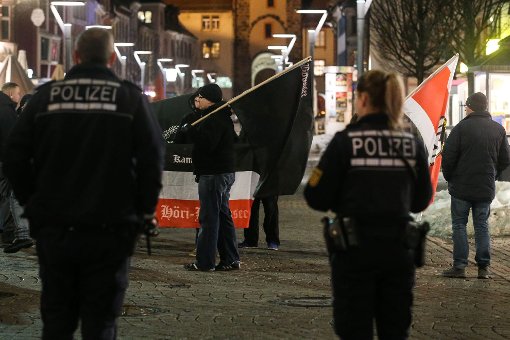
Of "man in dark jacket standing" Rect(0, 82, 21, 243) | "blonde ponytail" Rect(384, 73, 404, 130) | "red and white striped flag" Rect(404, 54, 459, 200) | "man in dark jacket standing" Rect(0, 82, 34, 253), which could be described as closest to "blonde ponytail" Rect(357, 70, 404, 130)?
"blonde ponytail" Rect(384, 73, 404, 130)

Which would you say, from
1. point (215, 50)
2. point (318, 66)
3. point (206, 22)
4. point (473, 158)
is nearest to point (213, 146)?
point (473, 158)

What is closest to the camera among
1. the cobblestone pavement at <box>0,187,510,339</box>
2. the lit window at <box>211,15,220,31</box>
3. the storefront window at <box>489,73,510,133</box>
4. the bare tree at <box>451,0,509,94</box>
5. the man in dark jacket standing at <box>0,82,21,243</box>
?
the cobblestone pavement at <box>0,187,510,339</box>

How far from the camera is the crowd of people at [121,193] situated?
5988 mm

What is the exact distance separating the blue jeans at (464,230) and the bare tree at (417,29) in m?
31.7

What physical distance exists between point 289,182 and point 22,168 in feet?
29.1

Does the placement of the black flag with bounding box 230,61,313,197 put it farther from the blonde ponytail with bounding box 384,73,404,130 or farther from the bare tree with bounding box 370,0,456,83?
the bare tree with bounding box 370,0,456,83

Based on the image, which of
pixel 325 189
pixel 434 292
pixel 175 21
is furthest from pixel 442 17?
pixel 175 21

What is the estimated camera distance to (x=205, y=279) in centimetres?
1288

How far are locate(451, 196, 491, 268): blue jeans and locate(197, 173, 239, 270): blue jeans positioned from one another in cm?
225

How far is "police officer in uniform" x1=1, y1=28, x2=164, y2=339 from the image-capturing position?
598cm

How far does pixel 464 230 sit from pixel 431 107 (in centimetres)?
176

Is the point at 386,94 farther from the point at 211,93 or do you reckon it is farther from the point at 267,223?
the point at 267,223

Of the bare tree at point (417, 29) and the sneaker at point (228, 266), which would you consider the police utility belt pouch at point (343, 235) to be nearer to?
the sneaker at point (228, 266)

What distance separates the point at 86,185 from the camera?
5992 mm
